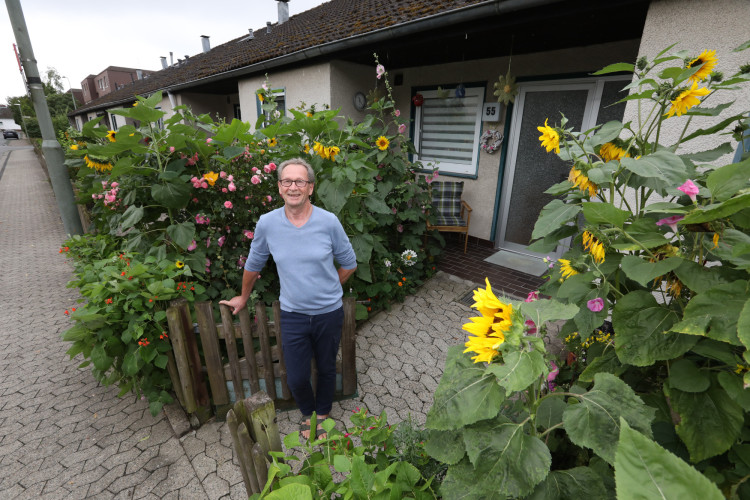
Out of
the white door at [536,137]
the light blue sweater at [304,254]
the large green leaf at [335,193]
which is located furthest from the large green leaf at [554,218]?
the white door at [536,137]

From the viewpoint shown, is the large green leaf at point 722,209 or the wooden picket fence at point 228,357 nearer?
the large green leaf at point 722,209

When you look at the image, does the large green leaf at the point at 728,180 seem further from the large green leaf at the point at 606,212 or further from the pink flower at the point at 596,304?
the pink flower at the point at 596,304

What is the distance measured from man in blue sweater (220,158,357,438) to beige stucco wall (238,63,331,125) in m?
3.50

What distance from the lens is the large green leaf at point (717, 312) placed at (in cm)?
69

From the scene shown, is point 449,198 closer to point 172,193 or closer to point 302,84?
point 302,84

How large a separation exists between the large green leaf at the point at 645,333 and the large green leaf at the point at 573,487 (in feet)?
0.91

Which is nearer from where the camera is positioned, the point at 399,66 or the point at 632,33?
the point at 632,33

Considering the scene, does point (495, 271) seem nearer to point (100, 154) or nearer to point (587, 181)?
point (587, 181)

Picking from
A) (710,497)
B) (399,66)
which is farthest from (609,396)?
(399,66)

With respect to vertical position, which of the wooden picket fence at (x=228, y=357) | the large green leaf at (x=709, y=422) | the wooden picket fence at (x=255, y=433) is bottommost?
the wooden picket fence at (x=228, y=357)

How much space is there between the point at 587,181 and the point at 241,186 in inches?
90.8

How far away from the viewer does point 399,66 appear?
604cm

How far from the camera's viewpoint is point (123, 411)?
2.63m

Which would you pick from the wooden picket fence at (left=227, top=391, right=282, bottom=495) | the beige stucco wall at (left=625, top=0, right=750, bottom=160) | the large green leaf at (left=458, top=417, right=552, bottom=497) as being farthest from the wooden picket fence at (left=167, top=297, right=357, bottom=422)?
the beige stucco wall at (left=625, top=0, right=750, bottom=160)
